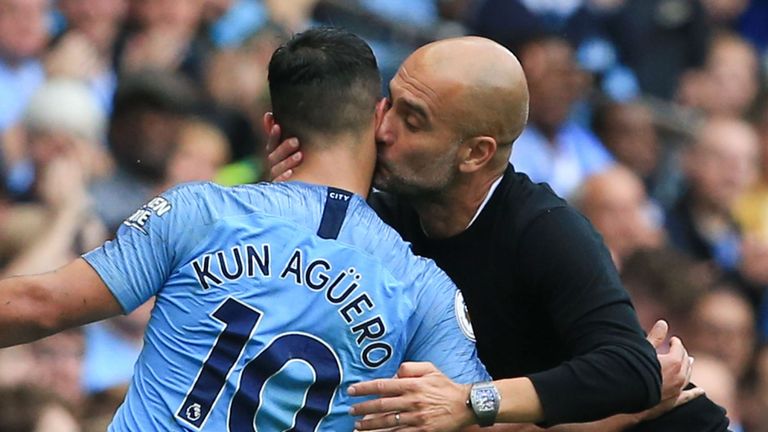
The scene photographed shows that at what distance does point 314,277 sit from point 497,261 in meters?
0.64

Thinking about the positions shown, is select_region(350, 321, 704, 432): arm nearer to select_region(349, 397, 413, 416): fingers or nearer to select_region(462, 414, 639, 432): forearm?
select_region(349, 397, 413, 416): fingers

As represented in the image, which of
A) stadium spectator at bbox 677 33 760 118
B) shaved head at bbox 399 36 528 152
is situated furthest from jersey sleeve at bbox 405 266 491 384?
stadium spectator at bbox 677 33 760 118

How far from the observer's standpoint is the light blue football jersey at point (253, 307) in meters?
3.88

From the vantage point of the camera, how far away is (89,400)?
680cm

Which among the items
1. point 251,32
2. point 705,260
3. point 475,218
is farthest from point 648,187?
point 475,218

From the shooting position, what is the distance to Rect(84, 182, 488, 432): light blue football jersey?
12.7 feet

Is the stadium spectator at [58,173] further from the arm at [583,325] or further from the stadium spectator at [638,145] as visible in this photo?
the stadium spectator at [638,145]

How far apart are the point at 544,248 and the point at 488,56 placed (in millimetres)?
535

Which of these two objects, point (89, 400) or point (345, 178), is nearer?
point (345, 178)

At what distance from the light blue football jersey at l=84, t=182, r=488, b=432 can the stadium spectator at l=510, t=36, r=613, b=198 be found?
15.8 feet

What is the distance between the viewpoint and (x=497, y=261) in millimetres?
4336

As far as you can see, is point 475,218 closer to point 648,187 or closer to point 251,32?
point 251,32

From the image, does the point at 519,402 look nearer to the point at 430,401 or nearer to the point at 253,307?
the point at 430,401

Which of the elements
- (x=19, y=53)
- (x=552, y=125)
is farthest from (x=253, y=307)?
(x=552, y=125)
